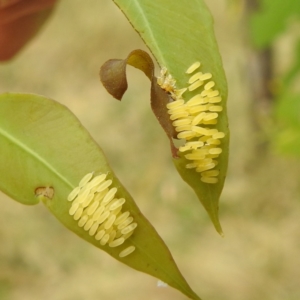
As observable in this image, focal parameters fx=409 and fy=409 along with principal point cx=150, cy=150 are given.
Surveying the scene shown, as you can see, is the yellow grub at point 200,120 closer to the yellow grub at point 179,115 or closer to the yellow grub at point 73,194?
the yellow grub at point 179,115

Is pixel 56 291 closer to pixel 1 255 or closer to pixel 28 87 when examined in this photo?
pixel 1 255

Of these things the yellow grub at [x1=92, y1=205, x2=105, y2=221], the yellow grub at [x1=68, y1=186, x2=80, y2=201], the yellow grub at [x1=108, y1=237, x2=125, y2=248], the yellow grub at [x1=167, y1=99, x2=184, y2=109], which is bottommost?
the yellow grub at [x1=108, y1=237, x2=125, y2=248]

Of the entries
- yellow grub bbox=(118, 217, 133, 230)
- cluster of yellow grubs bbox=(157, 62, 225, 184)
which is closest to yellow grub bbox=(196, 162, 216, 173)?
cluster of yellow grubs bbox=(157, 62, 225, 184)

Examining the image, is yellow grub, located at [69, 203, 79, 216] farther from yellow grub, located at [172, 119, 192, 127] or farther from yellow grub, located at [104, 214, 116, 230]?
yellow grub, located at [172, 119, 192, 127]

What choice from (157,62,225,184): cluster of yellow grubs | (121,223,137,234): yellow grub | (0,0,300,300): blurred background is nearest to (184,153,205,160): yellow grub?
(157,62,225,184): cluster of yellow grubs

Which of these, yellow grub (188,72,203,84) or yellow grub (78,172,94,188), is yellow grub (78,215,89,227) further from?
yellow grub (188,72,203,84)

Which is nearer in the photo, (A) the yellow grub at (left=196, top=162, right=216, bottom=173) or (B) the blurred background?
(A) the yellow grub at (left=196, top=162, right=216, bottom=173)

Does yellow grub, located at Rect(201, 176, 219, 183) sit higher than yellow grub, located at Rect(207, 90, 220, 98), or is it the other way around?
yellow grub, located at Rect(207, 90, 220, 98)

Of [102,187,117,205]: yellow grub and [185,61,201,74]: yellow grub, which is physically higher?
[185,61,201,74]: yellow grub

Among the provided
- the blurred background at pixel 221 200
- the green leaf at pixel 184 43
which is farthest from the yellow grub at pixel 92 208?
the blurred background at pixel 221 200
